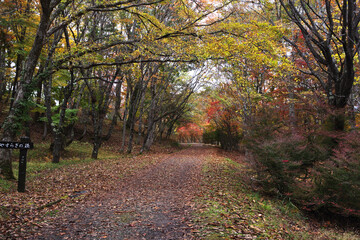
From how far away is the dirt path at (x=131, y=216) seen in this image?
13.9 ft

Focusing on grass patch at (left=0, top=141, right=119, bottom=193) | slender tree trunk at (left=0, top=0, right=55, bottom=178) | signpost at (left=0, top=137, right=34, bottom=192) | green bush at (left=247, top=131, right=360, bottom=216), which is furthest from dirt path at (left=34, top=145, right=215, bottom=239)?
slender tree trunk at (left=0, top=0, right=55, bottom=178)

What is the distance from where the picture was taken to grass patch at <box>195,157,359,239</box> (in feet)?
14.2

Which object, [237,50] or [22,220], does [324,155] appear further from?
[22,220]

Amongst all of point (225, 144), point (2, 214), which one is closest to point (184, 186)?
point (2, 214)

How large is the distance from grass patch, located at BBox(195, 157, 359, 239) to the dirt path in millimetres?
396

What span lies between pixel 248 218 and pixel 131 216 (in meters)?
2.55

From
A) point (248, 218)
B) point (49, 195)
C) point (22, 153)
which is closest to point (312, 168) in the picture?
point (248, 218)

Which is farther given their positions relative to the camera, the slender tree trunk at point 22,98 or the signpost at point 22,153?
the slender tree trunk at point 22,98

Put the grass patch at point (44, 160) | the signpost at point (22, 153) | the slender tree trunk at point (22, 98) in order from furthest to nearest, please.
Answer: the grass patch at point (44, 160), the slender tree trunk at point (22, 98), the signpost at point (22, 153)

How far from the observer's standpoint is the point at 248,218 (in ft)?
16.9

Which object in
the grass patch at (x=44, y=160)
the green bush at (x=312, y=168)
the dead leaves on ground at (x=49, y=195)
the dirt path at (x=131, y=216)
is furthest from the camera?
the grass patch at (x=44, y=160)

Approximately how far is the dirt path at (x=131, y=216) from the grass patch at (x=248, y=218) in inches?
15.6

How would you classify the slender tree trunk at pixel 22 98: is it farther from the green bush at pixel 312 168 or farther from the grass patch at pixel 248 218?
the green bush at pixel 312 168

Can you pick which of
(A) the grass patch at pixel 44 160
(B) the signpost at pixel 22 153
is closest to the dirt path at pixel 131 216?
(B) the signpost at pixel 22 153
